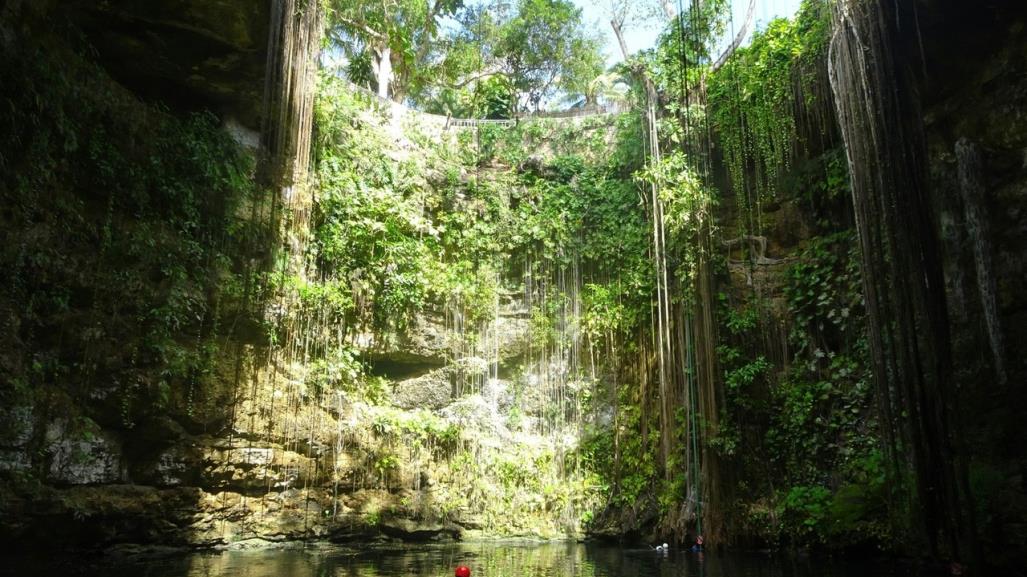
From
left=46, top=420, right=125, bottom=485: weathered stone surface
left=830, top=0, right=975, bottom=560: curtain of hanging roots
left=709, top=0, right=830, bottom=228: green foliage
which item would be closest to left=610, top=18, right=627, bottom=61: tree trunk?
left=709, top=0, right=830, bottom=228: green foliage

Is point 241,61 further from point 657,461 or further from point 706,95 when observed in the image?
point 657,461

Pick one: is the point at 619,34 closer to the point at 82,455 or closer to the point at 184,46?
the point at 184,46

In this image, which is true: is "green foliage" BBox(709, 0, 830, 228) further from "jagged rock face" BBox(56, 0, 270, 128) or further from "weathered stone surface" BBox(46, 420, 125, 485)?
"weathered stone surface" BBox(46, 420, 125, 485)

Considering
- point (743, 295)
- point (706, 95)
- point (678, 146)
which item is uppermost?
point (706, 95)

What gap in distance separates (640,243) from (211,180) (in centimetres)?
637

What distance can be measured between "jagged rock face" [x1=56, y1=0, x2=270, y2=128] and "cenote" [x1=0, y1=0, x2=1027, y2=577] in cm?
4

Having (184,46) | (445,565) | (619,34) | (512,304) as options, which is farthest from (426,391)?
(619,34)

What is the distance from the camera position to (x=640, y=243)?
34.9ft

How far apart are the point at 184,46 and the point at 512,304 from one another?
609cm

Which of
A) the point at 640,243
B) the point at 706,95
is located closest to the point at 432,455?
the point at 640,243

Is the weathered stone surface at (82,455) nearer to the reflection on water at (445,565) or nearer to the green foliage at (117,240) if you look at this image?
the green foliage at (117,240)

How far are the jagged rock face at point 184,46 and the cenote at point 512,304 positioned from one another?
0.04m

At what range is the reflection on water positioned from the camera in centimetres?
557

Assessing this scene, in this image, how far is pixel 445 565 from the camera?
21.2 ft
